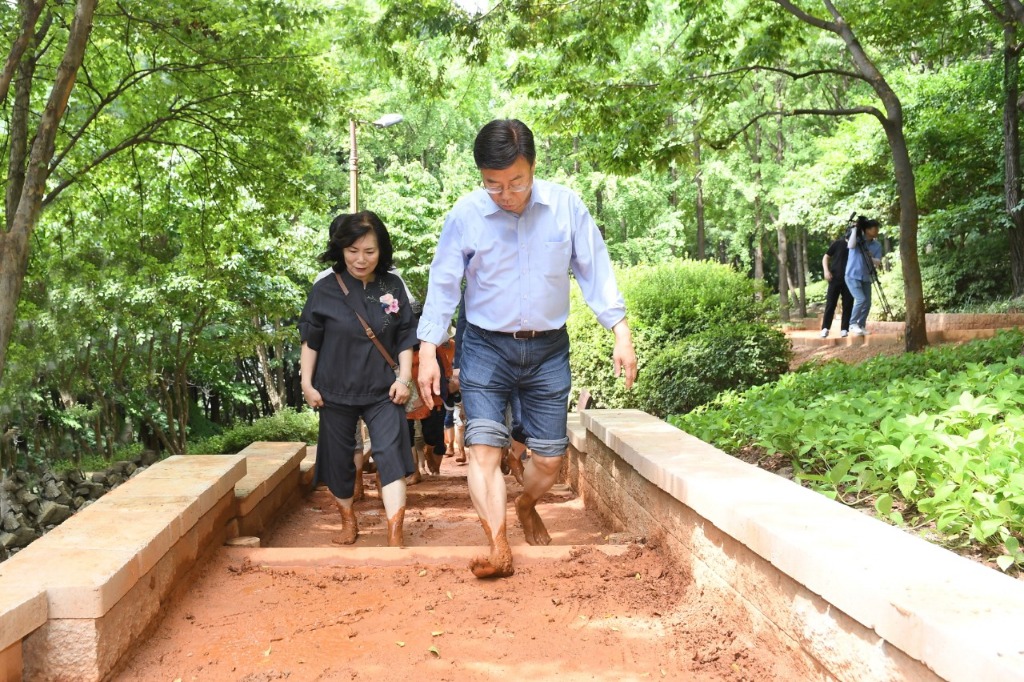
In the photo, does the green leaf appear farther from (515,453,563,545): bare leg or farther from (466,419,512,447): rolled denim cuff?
(466,419,512,447): rolled denim cuff

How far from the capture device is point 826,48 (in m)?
19.8

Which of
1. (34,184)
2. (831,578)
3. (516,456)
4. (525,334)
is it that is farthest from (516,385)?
(34,184)

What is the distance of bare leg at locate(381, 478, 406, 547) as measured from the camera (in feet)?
14.7

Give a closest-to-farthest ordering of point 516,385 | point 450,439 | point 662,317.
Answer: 1. point 516,385
2. point 450,439
3. point 662,317

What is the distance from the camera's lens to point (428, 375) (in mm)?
3803

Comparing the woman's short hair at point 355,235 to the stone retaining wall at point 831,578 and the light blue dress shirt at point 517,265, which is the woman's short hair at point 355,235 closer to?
the light blue dress shirt at point 517,265

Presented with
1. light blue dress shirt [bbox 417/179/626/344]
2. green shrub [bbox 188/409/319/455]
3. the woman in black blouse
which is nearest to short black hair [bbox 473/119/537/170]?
light blue dress shirt [bbox 417/179/626/344]

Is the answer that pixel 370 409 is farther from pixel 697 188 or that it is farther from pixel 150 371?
pixel 697 188

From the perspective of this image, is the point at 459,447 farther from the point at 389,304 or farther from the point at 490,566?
the point at 490,566

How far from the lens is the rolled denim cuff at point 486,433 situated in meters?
3.77

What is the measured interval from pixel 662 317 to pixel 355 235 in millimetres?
7074

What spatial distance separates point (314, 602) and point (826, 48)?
20.0 meters

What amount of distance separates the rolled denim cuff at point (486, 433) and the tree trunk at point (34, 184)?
4.49m

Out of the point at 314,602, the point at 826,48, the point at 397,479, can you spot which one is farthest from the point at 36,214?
the point at 826,48
